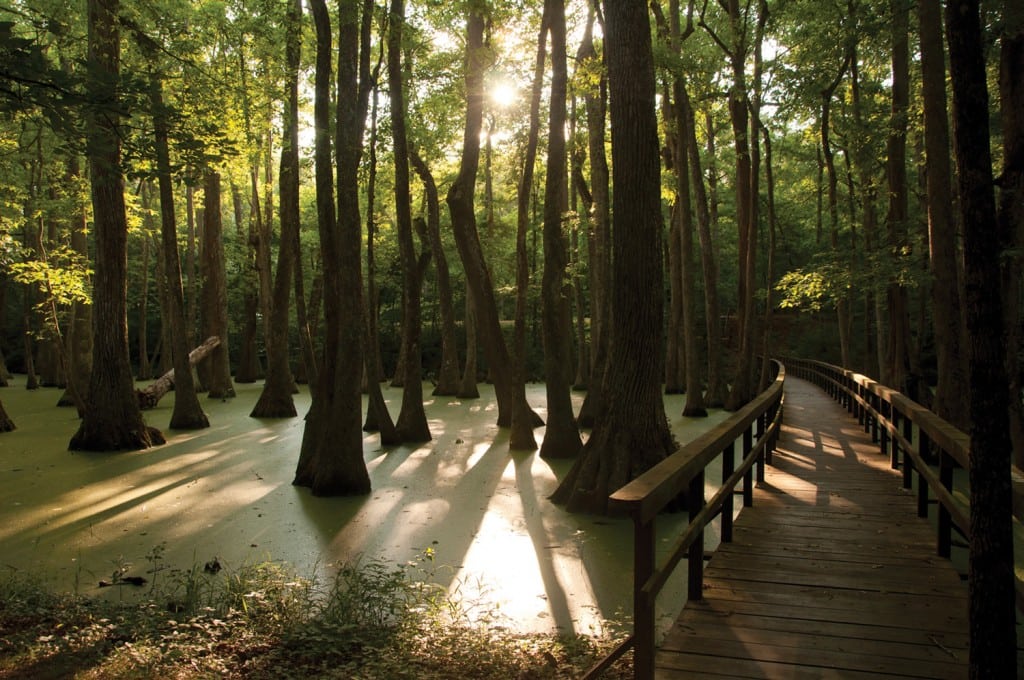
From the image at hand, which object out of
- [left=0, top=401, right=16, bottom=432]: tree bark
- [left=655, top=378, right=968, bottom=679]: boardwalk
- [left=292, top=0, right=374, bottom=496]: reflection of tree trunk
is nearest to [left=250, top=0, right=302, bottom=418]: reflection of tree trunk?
[left=0, top=401, right=16, bottom=432]: tree bark

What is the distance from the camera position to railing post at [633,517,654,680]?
2.65 metres

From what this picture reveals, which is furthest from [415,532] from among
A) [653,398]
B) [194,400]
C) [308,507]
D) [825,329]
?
[825,329]

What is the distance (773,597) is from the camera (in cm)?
366

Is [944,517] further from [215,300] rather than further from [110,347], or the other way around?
[215,300]

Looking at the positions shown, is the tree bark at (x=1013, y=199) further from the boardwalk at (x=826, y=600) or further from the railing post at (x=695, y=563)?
the railing post at (x=695, y=563)

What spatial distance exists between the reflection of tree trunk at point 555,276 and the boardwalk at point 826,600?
5.38 metres

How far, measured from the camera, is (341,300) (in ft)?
30.8

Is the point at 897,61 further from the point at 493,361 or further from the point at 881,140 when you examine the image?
the point at 493,361

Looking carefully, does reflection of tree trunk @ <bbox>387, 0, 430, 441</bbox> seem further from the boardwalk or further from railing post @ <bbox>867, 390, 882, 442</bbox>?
the boardwalk

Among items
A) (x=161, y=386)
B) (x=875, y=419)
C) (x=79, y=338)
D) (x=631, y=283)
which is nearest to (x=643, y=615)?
(x=631, y=283)

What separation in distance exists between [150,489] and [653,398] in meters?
6.47

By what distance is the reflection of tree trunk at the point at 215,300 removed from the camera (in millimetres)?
21328

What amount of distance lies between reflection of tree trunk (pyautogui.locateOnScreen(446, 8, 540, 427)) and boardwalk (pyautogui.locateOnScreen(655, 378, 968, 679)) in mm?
8045

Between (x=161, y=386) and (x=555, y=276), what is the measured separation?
12821 mm
